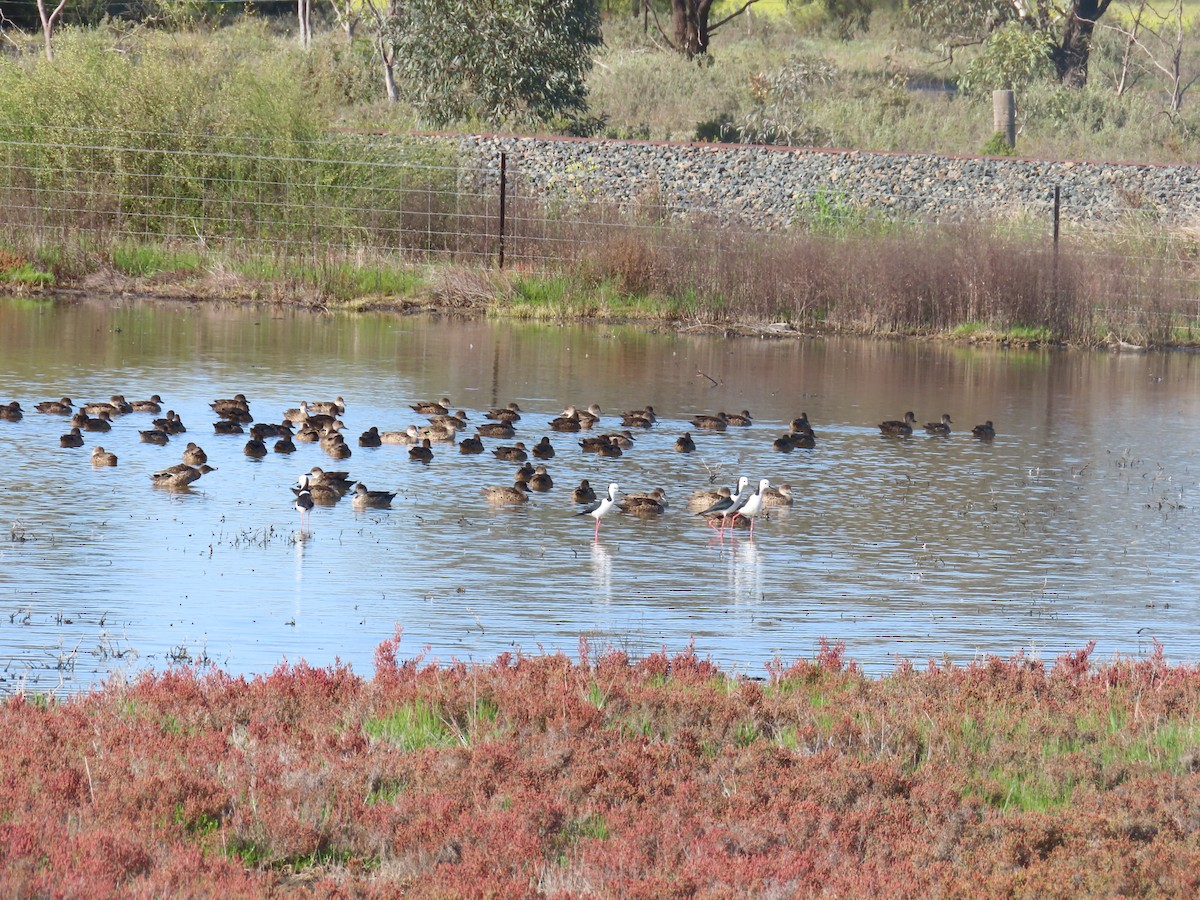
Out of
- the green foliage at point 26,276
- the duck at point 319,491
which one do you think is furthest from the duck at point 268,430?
the green foliage at point 26,276

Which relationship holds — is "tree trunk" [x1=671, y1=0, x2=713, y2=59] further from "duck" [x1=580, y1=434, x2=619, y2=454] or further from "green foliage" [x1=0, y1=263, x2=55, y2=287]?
"duck" [x1=580, y1=434, x2=619, y2=454]

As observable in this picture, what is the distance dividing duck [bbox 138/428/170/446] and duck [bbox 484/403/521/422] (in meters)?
3.64

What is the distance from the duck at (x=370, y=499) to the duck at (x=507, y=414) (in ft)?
12.6

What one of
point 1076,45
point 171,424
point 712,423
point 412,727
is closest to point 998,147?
point 1076,45

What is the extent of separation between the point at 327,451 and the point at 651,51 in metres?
53.2

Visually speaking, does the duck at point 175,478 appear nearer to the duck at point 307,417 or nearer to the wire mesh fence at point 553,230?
the duck at point 307,417

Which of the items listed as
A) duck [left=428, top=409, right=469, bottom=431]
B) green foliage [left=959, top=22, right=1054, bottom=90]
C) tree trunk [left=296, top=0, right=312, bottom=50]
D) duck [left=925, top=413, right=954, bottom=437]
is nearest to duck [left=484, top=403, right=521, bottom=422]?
duck [left=428, top=409, right=469, bottom=431]

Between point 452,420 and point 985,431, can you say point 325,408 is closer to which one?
point 452,420

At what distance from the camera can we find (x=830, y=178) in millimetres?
38969

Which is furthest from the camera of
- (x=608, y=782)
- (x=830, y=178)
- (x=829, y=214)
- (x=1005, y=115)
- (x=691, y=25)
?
(x=691, y=25)

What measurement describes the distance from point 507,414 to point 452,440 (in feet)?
2.83

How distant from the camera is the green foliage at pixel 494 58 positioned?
151 feet

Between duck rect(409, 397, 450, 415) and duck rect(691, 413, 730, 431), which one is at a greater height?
duck rect(409, 397, 450, 415)

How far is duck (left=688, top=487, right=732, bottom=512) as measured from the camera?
1490cm
